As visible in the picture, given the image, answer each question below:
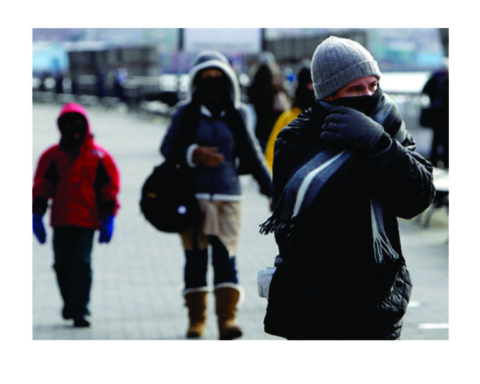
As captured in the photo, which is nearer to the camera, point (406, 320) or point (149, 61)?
point (406, 320)

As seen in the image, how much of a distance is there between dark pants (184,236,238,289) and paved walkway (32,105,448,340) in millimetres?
393

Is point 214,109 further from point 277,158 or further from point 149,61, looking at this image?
point 149,61

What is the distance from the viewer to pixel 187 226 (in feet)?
21.6

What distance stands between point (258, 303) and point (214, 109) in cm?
192

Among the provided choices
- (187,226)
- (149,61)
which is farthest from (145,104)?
(187,226)

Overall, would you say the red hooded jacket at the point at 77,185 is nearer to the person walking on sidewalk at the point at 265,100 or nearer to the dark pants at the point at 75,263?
the dark pants at the point at 75,263

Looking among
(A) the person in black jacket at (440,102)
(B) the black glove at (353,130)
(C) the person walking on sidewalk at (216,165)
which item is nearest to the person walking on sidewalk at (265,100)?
(A) the person in black jacket at (440,102)

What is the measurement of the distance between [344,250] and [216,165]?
3121 millimetres

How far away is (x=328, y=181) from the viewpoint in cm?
346

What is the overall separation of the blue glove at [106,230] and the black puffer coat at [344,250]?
3620mm

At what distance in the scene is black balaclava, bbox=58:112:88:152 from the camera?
7.18 meters
